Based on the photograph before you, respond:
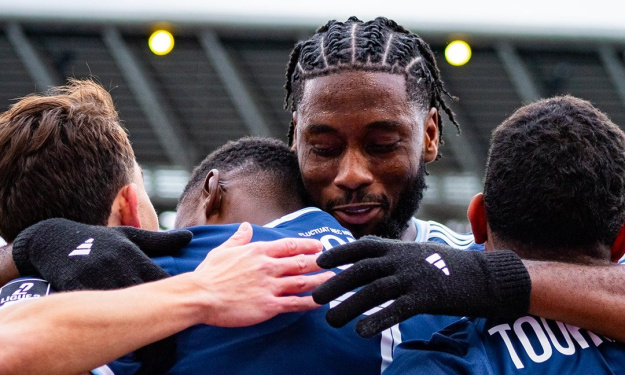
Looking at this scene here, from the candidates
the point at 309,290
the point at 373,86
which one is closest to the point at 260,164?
the point at 373,86

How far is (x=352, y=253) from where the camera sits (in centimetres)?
245

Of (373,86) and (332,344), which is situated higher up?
(373,86)

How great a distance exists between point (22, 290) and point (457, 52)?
22.8 feet

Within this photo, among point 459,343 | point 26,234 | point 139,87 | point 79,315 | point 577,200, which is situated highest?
point 139,87

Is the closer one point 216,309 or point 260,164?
point 216,309

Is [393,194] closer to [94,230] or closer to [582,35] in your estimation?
[94,230]

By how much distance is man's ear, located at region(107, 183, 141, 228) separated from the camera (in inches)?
119

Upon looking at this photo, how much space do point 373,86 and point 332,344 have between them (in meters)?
0.96

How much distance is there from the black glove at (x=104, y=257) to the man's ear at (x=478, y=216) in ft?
2.56

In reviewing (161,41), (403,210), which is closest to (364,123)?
(403,210)

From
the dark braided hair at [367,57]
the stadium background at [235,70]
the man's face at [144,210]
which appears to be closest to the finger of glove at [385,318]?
the man's face at [144,210]

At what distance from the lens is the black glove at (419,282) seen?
239 cm

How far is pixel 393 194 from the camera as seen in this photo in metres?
3.33

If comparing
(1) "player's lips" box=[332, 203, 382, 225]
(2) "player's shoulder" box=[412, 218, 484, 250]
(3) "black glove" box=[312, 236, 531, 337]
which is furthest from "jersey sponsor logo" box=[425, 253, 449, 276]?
(2) "player's shoulder" box=[412, 218, 484, 250]
